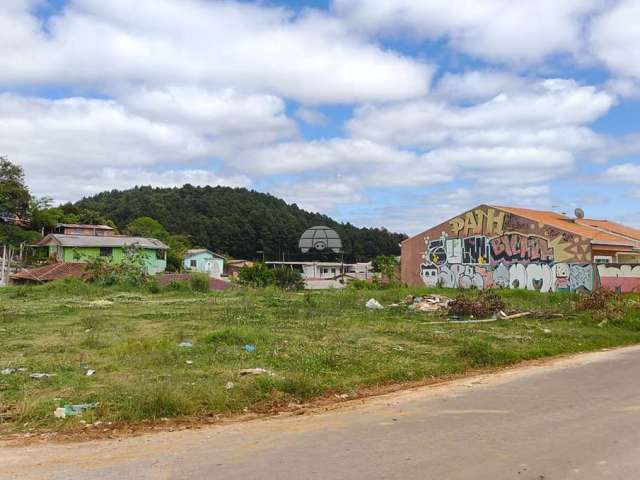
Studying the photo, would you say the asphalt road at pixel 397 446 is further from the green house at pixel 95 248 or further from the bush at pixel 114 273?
the green house at pixel 95 248

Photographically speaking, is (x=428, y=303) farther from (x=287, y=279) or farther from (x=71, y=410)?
(x=287, y=279)

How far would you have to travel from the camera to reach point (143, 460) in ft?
18.6

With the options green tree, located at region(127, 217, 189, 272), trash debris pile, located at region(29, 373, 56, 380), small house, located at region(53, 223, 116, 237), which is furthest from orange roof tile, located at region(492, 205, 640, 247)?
small house, located at region(53, 223, 116, 237)

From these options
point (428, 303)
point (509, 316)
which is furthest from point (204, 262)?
point (509, 316)

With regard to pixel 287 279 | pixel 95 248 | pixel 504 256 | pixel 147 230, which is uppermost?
pixel 147 230

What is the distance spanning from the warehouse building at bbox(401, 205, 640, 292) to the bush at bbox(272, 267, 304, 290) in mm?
8037

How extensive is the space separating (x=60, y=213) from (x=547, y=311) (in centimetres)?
7570

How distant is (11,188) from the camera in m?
69.2

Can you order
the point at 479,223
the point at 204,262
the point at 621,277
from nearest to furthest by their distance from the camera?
the point at 621,277, the point at 479,223, the point at 204,262

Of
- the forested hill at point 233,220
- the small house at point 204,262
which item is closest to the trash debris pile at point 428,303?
the small house at point 204,262

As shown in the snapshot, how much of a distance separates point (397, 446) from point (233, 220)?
94782 millimetres

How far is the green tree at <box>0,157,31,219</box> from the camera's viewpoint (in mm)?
69188

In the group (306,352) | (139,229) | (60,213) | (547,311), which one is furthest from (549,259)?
(60,213)

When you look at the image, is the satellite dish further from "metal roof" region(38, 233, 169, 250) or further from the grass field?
the grass field
